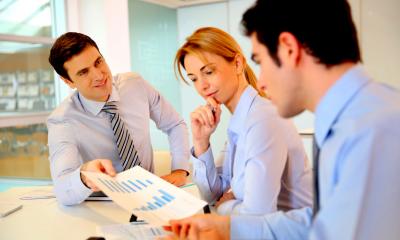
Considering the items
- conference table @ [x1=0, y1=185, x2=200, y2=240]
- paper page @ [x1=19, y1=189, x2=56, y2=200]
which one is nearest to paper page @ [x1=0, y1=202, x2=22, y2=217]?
conference table @ [x1=0, y1=185, x2=200, y2=240]

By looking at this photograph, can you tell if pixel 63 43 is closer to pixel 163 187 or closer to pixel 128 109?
pixel 128 109

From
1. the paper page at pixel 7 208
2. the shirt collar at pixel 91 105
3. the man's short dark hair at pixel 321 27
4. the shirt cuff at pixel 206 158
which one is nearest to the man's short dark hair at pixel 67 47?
the shirt collar at pixel 91 105

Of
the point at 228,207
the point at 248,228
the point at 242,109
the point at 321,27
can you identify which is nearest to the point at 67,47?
the point at 242,109

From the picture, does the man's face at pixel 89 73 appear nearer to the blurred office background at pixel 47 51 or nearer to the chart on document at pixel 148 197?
the chart on document at pixel 148 197

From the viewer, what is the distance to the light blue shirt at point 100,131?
186 centimetres

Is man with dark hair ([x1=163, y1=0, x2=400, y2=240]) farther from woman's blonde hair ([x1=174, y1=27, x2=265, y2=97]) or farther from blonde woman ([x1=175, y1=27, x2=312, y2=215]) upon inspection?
woman's blonde hair ([x1=174, y1=27, x2=265, y2=97])

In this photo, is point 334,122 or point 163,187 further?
point 163,187

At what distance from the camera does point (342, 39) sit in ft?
2.83

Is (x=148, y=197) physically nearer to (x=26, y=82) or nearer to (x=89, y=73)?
(x=89, y=73)

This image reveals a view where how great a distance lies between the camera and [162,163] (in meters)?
2.51

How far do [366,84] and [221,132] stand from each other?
4.88 metres

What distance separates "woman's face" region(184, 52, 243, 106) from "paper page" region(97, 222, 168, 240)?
1.79ft

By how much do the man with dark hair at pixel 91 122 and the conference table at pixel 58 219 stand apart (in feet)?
0.23

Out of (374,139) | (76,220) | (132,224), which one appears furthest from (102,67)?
(374,139)
